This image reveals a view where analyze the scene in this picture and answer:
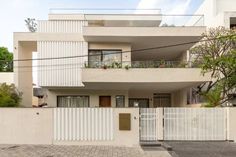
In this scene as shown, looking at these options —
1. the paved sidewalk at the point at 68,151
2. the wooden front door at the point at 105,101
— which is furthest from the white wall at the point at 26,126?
the wooden front door at the point at 105,101

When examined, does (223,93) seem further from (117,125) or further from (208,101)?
(117,125)

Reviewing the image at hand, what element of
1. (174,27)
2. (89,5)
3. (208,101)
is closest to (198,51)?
(174,27)

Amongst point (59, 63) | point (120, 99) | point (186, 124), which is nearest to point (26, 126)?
point (186, 124)

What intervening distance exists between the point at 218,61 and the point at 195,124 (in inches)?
208

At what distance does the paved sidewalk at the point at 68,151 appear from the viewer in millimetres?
12766

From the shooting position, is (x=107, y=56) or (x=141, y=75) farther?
(x=107, y=56)

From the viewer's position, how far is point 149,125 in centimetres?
1614

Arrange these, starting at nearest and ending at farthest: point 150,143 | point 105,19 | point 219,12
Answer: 1. point 150,143
2. point 105,19
3. point 219,12

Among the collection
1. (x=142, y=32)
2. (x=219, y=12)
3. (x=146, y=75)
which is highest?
(x=219, y=12)

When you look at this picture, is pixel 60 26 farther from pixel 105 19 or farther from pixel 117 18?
pixel 117 18

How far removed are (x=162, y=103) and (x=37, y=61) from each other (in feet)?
40.7

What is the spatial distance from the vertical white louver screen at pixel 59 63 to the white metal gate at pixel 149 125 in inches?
359

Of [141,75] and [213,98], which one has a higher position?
[141,75]

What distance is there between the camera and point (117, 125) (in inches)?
606
